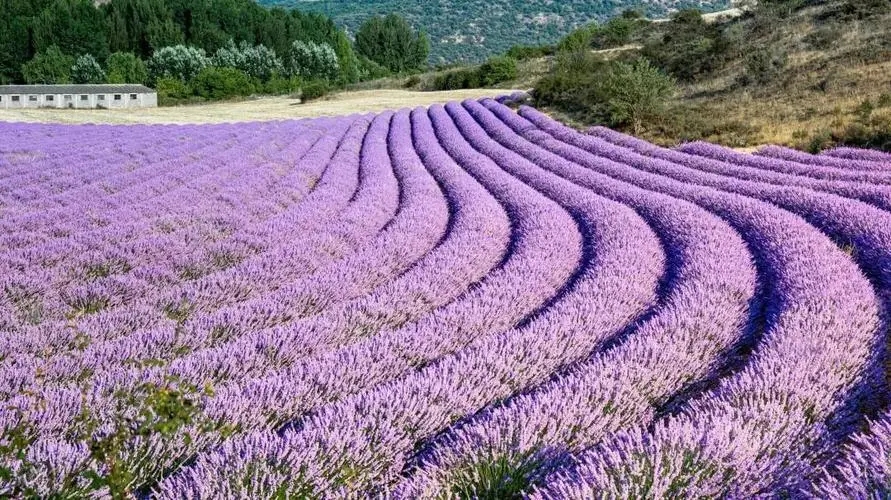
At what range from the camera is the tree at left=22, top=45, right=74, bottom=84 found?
78250mm

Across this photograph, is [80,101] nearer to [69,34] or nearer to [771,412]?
[69,34]

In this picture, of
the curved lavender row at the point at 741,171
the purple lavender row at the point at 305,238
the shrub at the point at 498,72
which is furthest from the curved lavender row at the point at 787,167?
the shrub at the point at 498,72

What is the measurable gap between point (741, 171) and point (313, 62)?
77.8m

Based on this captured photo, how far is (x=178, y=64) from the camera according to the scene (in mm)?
73625

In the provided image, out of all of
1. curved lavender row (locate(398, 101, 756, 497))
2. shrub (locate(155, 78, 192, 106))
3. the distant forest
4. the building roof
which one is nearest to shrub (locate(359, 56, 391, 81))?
the distant forest

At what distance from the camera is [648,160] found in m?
13.0

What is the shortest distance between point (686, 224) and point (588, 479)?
524cm

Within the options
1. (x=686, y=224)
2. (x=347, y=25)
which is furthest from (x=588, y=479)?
(x=347, y=25)

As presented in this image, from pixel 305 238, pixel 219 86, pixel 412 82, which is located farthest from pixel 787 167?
pixel 219 86

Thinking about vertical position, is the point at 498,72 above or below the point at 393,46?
below

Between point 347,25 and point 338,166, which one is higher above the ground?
point 347,25

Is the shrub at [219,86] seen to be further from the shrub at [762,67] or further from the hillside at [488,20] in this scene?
the hillside at [488,20]

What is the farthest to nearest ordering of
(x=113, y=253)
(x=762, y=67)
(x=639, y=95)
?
(x=762, y=67)
(x=639, y=95)
(x=113, y=253)

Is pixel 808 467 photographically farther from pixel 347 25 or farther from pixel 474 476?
pixel 347 25
